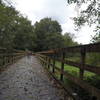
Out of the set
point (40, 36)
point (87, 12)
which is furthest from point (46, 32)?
point (87, 12)

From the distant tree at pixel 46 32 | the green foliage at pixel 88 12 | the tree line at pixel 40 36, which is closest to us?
the green foliage at pixel 88 12

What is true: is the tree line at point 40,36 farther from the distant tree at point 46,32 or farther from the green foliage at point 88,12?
the green foliage at point 88,12

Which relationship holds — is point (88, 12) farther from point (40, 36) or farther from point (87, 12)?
point (40, 36)

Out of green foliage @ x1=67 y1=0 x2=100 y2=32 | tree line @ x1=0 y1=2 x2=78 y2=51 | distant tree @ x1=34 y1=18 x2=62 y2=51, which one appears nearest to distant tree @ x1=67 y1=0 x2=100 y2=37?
green foliage @ x1=67 y1=0 x2=100 y2=32

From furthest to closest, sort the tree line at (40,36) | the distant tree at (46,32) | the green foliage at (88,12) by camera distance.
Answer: the distant tree at (46,32), the tree line at (40,36), the green foliage at (88,12)

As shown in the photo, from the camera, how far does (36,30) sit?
56781mm

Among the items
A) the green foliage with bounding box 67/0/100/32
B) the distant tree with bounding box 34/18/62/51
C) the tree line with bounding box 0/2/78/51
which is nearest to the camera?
the green foliage with bounding box 67/0/100/32

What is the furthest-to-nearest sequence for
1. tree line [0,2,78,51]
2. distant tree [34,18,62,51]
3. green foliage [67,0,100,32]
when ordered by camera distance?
1. distant tree [34,18,62,51]
2. tree line [0,2,78,51]
3. green foliage [67,0,100,32]

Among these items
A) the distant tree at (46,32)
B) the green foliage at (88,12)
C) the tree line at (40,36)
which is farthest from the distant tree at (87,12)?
the distant tree at (46,32)

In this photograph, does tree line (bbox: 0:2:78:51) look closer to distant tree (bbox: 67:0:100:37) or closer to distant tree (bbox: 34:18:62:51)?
distant tree (bbox: 34:18:62:51)

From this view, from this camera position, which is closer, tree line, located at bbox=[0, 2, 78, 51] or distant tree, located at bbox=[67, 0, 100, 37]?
distant tree, located at bbox=[67, 0, 100, 37]

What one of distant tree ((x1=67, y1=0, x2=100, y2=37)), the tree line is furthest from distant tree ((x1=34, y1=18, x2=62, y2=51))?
distant tree ((x1=67, y1=0, x2=100, y2=37))

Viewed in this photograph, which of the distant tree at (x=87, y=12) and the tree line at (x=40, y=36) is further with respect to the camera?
the tree line at (x=40, y=36)

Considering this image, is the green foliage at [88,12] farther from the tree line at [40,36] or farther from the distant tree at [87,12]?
the tree line at [40,36]
